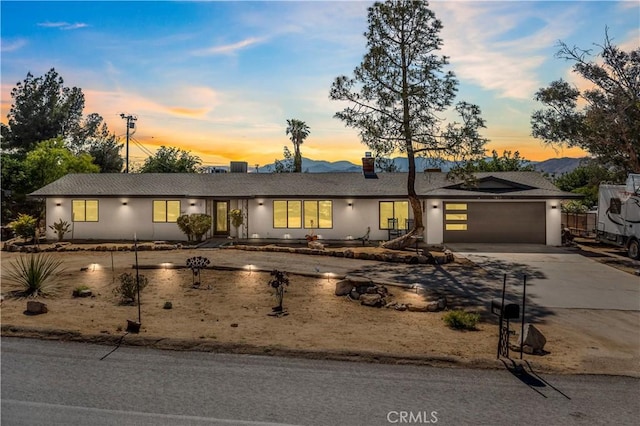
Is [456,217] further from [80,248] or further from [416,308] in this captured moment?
[80,248]

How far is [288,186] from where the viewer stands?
25.8 m

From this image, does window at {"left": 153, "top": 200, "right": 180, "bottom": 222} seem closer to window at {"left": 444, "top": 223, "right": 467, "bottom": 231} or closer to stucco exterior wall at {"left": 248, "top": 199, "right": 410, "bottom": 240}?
stucco exterior wall at {"left": 248, "top": 199, "right": 410, "bottom": 240}

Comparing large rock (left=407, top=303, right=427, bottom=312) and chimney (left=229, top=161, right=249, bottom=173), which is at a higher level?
chimney (left=229, top=161, right=249, bottom=173)

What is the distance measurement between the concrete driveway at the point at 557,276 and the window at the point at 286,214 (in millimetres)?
8753

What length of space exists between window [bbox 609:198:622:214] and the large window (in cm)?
1492

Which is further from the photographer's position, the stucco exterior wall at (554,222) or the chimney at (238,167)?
the chimney at (238,167)

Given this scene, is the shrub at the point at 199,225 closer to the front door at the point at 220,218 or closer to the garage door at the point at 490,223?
the front door at the point at 220,218

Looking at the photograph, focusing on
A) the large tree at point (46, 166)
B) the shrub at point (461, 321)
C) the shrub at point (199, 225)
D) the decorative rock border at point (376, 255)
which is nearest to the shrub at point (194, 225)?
the shrub at point (199, 225)

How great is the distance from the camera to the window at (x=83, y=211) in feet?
79.6

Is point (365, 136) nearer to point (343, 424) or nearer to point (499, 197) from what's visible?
point (499, 197)

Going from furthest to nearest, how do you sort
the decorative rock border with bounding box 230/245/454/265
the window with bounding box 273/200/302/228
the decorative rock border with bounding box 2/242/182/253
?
the window with bounding box 273/200/302/228
the decorative rock border with bounding box 2/242/182/253
the decorative rock border with bounding box 230/245/454/265

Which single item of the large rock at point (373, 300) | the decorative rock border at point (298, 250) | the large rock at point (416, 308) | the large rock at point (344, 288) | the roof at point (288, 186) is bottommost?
the large rock at point (416, 308)

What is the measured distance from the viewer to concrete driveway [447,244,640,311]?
1267 centimetres

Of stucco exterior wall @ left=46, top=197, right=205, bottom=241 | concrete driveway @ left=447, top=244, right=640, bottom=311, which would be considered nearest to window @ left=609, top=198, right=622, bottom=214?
concrete driveway @ left=447, top=244, right=640, bottom=311
